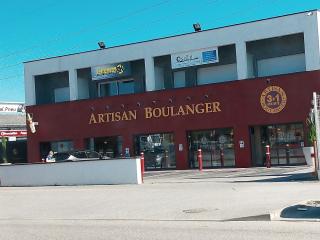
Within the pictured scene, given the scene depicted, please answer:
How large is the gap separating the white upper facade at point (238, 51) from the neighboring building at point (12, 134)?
8923mm

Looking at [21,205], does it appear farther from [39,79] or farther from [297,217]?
[39,79]

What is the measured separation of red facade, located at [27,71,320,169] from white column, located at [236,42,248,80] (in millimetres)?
462

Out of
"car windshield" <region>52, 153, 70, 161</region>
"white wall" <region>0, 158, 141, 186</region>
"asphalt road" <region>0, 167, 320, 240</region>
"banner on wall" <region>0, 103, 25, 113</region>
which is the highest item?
"banner on wall" <region>0, 103, 25, 113</region>

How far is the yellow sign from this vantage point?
32594mm

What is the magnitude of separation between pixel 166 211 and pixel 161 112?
70.7 feet

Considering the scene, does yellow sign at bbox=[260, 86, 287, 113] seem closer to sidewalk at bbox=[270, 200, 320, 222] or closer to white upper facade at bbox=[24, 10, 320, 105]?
white upper facade at bbox=[24, 10, 320, 105]

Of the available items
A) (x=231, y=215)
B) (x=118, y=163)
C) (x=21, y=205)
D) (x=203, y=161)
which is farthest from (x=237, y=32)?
(x=231, y=215)

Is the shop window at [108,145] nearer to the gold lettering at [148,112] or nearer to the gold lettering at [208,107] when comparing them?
the gold lettering at [148,112]

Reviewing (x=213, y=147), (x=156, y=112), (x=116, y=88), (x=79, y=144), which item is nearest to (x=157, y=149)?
(x=156, y=112)

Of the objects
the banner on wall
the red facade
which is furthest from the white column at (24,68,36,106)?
the banner on wall

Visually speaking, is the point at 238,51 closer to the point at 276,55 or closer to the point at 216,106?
the point at 276,55

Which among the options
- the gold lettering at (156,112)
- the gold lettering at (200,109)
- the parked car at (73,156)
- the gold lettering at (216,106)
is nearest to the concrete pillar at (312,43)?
the gold lettering at (216,106)

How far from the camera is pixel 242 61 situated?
3366 centimetres

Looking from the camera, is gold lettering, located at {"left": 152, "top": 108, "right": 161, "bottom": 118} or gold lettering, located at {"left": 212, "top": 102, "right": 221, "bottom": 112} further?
gold lettering, located at {"left": 152, "top": 108, "right": 161, "bottom": 118}
